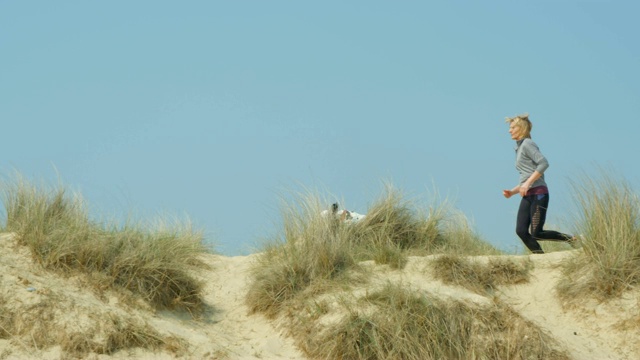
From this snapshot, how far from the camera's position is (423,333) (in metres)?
7.73

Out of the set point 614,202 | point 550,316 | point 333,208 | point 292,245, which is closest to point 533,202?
point 614,202

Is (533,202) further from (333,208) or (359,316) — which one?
(359,316)

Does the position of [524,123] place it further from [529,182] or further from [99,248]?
[99,248]

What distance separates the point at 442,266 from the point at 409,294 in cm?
156

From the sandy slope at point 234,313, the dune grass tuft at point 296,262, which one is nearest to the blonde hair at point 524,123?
the sandy slope at point 234,313

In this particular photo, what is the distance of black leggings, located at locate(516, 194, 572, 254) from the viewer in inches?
404

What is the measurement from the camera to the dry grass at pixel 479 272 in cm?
934

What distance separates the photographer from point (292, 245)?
9320mm

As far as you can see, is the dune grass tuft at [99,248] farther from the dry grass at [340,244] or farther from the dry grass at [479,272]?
the dry grass at [479,272]

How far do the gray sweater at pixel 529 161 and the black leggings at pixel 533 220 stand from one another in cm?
20

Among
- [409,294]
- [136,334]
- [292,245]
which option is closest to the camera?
[136,334]

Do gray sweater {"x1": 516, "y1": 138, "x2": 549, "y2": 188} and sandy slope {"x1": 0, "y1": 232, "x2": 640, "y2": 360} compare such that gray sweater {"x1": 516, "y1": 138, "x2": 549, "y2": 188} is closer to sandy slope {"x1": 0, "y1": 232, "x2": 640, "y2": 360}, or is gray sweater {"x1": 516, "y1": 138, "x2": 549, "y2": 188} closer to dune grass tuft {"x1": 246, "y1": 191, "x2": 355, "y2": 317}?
sandy slope {"x1": 0, "y1": 232, "x2": 640, "y2": 360}

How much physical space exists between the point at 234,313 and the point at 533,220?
3943mm

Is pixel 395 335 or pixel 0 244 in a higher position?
pixel 0 244
